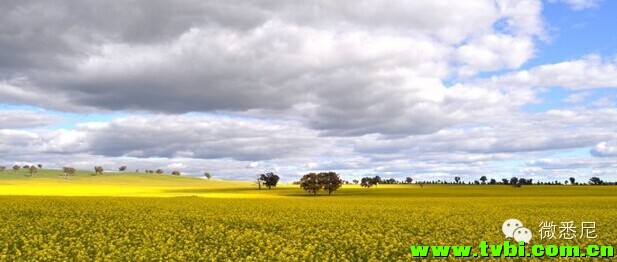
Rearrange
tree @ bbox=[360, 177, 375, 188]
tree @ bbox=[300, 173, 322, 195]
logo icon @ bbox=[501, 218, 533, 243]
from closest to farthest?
logo icon @ bbox=[501, 218, 533, 243]
tree @ bbox=[300, 173, 322, 195]
tree @ bbox=[360, 177, 375, 188]

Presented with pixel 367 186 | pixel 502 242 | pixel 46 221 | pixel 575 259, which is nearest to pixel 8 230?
pixel 46 221

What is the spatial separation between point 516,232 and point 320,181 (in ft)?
307

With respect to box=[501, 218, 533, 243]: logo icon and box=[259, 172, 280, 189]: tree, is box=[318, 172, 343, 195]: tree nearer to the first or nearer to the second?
box=[259, 172, 280, 189]: tree

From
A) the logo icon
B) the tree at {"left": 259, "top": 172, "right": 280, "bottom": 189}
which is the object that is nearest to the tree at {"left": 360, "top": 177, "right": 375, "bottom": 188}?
the tree at {"left": 259, "top": 172, "right": 280, "bottom": 189}

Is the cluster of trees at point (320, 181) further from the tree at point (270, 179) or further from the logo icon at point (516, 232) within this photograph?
the logo icon at point (516, 232)

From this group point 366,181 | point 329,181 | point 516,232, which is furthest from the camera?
point 366,181

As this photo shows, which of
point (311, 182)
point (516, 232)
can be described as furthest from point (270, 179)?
point (516, 232)

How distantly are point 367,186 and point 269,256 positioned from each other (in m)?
Answer: 159

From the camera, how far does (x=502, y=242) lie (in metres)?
31.7

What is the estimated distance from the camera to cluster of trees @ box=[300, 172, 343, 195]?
130125mm

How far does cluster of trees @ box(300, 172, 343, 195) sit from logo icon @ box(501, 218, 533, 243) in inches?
3426

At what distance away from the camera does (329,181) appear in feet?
427

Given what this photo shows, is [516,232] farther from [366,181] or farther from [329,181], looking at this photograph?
[366,181]

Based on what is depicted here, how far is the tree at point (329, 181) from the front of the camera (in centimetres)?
13012
